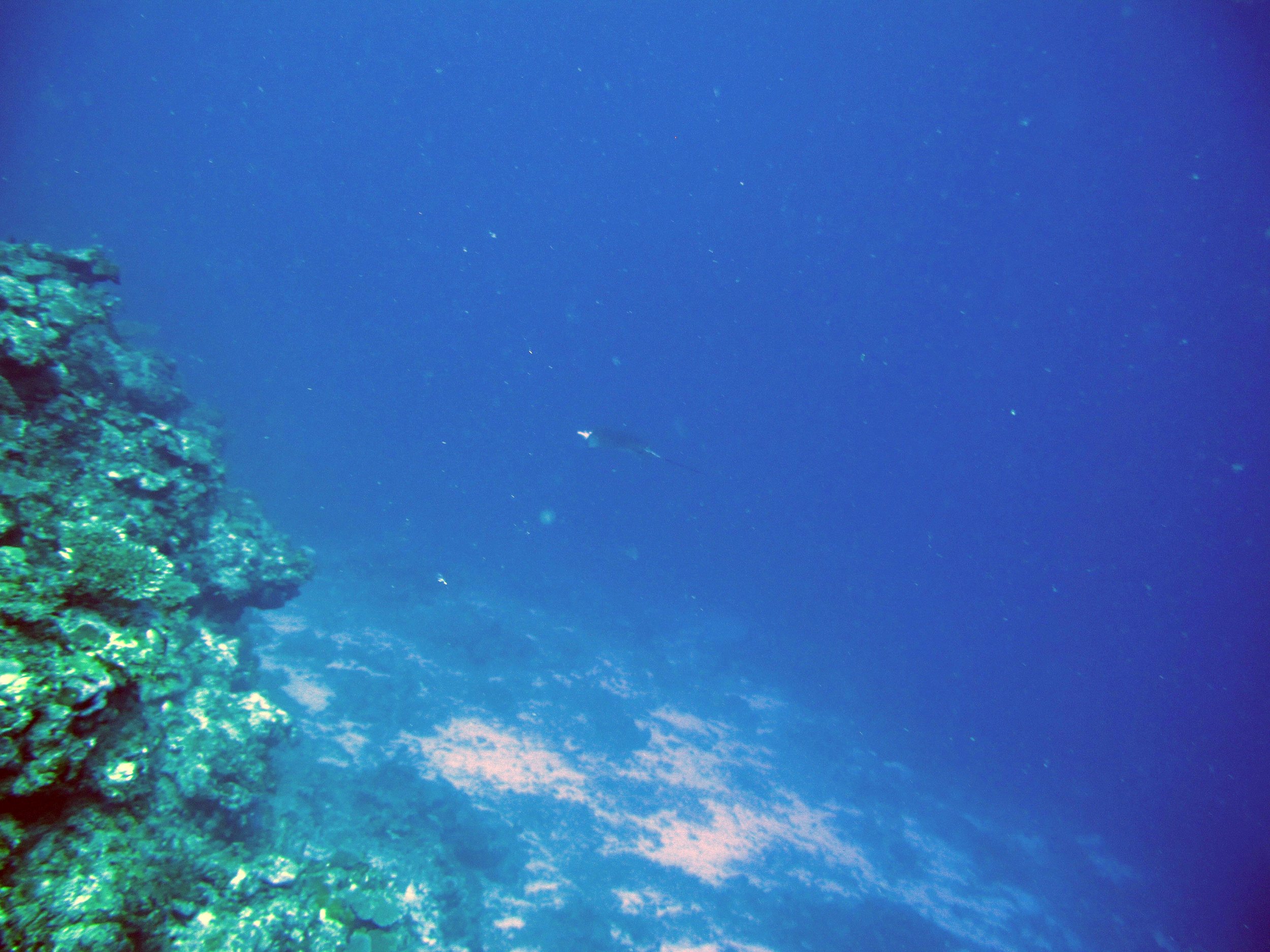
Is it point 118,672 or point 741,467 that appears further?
point 741,467

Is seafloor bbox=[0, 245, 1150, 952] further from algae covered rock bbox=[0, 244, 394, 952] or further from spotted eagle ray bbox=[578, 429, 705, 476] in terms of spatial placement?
spotted eagle ray bbox=[578, 429, 705, 476]

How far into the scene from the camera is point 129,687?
3.16 m

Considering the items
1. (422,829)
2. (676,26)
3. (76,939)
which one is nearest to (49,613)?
(76,939)

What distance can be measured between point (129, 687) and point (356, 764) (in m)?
12.1

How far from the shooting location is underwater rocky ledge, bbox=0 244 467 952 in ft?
8.87

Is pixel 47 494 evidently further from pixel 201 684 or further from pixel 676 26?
pixel 676 26

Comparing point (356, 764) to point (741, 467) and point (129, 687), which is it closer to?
point (129, 687)

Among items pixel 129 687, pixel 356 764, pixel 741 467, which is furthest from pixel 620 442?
pixel 741 467

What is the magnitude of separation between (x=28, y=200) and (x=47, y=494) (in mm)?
59850

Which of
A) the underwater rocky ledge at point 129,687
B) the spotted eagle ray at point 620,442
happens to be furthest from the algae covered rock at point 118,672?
the spotted eagle ray at point 620,442

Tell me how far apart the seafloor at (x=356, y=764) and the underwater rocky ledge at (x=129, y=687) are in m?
0.02

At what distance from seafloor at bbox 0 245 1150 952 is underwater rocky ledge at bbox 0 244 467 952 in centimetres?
2

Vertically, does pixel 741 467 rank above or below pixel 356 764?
above

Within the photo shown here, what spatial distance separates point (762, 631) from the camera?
35.7 m
